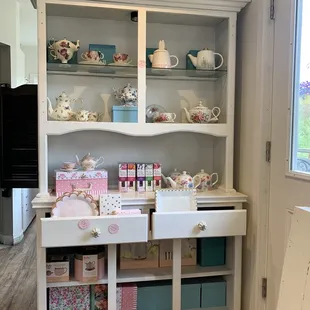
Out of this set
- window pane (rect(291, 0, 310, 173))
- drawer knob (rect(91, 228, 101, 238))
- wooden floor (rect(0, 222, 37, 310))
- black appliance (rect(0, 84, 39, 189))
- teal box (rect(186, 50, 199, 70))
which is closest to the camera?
window pane (rect(291, 0, 310, 173))

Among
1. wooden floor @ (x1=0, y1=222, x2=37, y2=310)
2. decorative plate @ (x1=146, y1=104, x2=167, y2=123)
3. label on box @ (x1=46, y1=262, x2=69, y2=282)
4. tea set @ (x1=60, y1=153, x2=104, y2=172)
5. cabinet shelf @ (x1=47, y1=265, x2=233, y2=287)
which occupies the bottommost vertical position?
wooden floor @ (x1=0, y1=222, x2=37, y2=310)

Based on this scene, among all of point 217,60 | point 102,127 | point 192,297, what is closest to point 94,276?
point 192,297

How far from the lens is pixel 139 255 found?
2.02m

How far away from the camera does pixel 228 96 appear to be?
206cm

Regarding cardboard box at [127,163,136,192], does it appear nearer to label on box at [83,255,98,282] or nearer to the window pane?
label on box at [83,255,98,282]

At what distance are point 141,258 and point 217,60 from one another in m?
1.23

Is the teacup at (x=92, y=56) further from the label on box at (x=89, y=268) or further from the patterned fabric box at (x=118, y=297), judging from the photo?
the patterned fabric box at (x=118, y=297)

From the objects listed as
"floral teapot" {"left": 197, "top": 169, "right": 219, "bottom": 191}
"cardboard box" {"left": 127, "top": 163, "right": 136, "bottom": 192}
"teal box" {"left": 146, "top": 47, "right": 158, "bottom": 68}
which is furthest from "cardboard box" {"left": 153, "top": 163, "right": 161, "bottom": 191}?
"teal box" {"left": 146, "top": 47, "right": 158, "bottom": 68}

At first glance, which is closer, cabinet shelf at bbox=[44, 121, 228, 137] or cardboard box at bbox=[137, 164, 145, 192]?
cabinet shelf at bbox=[44, 121, 228, 137]

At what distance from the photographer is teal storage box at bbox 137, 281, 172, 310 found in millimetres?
1947

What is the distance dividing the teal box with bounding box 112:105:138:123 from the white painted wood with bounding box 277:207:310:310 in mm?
1115

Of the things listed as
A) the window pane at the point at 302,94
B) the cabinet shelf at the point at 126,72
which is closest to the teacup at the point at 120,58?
the cabinet shelf at the point at 126,72

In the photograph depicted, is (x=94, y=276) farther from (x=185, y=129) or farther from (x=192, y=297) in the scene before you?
(x=185, y=129)

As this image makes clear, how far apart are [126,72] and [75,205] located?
2.64 ft
